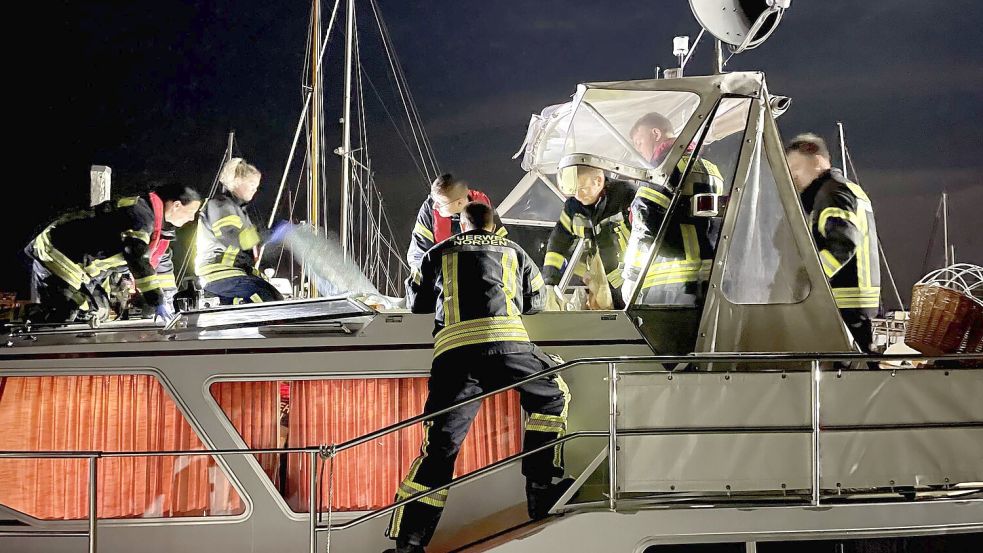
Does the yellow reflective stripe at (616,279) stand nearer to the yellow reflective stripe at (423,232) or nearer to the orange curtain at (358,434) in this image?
the orange curtain at (358,434)

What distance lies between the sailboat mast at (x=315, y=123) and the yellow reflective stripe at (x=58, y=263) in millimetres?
4808

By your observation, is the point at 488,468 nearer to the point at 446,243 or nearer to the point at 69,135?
the point at 446,243

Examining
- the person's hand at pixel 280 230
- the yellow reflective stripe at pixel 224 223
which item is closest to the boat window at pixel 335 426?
the yellow reflective stripe at pixel 224 223

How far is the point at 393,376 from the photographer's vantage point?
3.55 m

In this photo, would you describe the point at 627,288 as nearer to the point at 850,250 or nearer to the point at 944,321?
the point at 850,250

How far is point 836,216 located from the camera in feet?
12.7

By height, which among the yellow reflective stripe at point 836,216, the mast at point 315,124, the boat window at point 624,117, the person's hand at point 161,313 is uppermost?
the mast at point 315,124

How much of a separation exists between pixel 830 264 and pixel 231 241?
12.3 feet

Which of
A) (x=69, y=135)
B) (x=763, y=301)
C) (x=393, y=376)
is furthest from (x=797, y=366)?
(x=69, y=135)

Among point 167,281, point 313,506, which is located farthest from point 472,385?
point 167,281

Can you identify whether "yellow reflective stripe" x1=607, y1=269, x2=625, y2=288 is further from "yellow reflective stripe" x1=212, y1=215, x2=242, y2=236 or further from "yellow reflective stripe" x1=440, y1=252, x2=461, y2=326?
"yellow reflective stripe" x1=212, y1=215, x2=242, y2=236

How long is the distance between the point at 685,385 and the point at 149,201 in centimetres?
367

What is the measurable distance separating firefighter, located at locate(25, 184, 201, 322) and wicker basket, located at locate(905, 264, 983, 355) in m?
4.38

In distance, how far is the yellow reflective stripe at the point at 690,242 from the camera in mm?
3652
